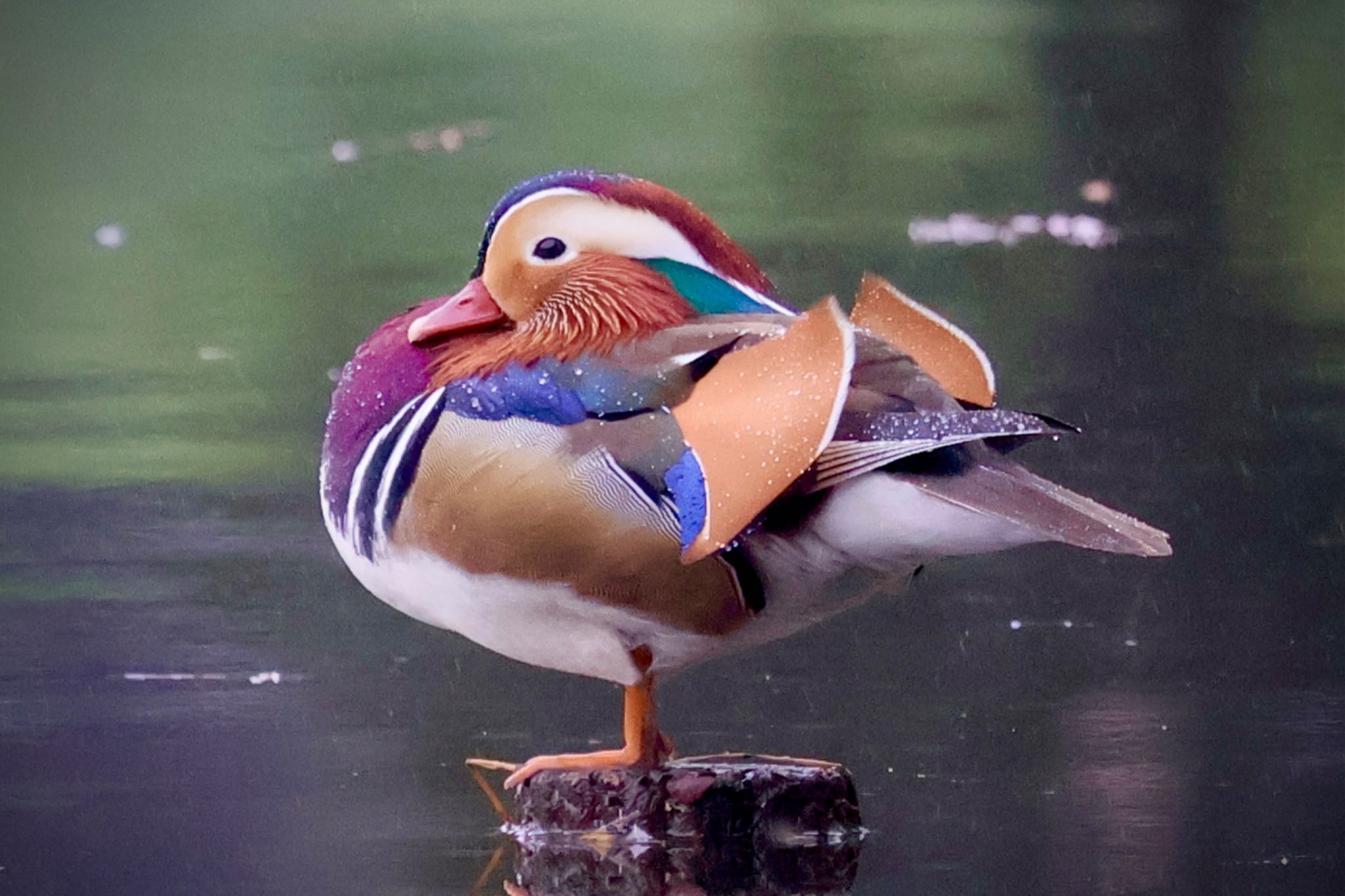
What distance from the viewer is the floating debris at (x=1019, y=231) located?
2066 millimetres

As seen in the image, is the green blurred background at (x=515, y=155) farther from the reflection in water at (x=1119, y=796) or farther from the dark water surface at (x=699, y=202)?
the reflection in water at (x=1119, y=796)

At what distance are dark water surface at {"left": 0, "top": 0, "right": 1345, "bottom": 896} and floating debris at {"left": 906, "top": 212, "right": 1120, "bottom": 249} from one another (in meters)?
0.01

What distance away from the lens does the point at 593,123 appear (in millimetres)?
2096

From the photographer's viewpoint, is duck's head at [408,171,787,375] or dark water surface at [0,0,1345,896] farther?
dark water surface at [0,0,1345,896]

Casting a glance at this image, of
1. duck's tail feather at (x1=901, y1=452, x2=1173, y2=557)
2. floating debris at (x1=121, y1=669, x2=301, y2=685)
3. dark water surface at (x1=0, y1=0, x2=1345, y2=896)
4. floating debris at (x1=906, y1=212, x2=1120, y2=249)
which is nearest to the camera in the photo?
duck's tail feather at (x1=901, y1=452, x2=1173, y2=557)

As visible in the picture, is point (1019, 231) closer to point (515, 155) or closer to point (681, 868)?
point (515, 155)

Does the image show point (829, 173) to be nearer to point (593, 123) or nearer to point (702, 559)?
point (593, 123)

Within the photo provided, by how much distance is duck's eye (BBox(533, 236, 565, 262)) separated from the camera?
1.16 metres

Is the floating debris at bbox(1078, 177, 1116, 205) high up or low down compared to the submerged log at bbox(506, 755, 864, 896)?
up

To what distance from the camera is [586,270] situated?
1155mm

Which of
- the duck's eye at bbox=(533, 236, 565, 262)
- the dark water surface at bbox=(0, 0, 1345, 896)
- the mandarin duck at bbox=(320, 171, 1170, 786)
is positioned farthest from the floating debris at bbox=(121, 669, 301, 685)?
the duck's eye at bbox=(533, 236, 565, 262)

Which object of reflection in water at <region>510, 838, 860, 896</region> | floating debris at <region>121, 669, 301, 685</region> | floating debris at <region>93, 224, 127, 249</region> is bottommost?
floating debris at <region>121, 669, 301, 685</region>

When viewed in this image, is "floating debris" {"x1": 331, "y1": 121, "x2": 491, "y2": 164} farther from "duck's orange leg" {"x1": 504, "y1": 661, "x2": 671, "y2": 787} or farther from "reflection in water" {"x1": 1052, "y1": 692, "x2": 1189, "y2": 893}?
"duck's orange leg" {"x1": 504, "y1": 661, "x2": 671, "y2": 787}

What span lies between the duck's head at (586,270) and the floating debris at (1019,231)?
3.05 ft
